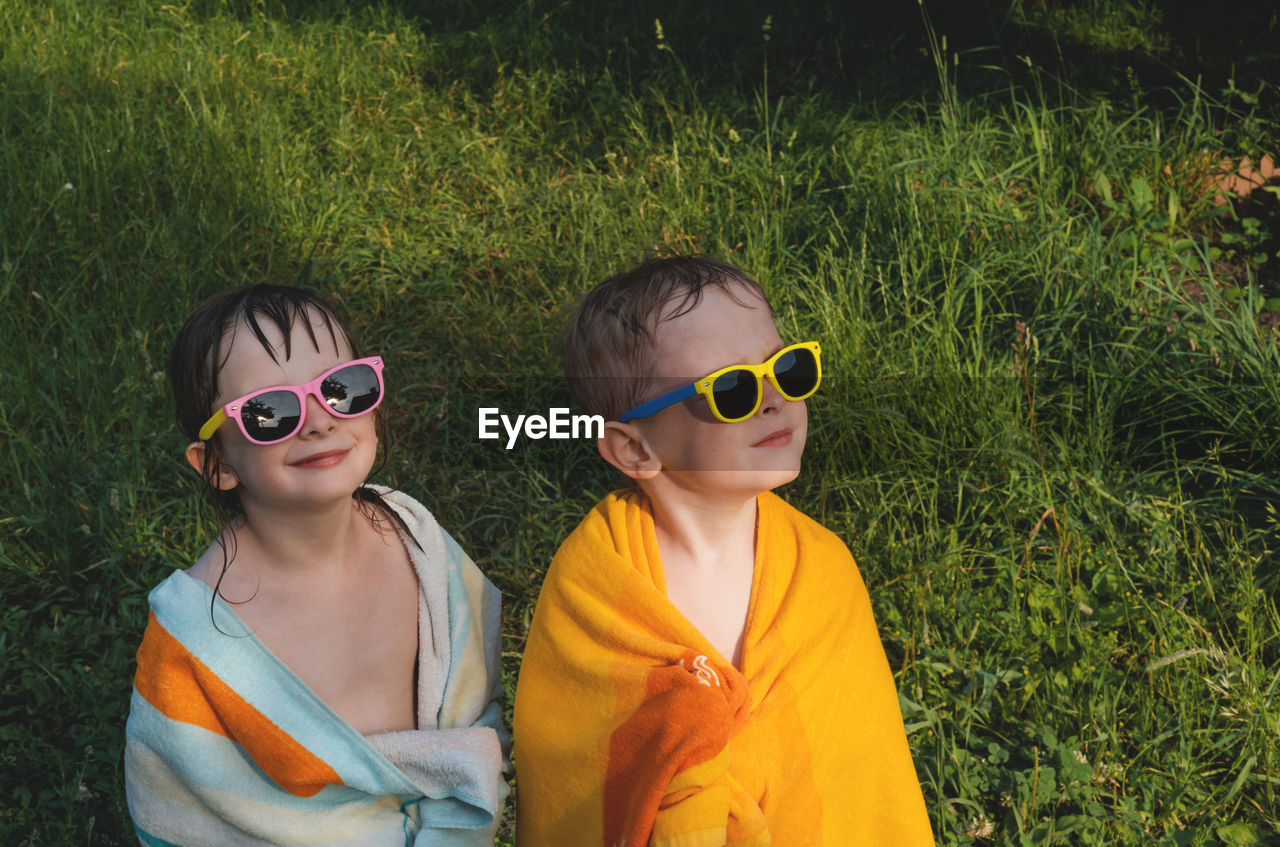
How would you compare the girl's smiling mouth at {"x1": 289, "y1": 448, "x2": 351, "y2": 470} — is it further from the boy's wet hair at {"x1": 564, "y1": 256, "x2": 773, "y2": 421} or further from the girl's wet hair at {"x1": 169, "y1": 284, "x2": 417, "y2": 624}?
the boy's wet hair at {"x1": 564, "y1": 256, "x2": 773, "y2": 421}

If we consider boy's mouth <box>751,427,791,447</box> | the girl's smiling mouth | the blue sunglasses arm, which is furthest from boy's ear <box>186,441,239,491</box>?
boy's mouth <box>751,427,791,447</box>

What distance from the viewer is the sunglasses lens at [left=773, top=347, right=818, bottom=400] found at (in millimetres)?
1867

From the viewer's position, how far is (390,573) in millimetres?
2127

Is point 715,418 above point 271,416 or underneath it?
underneath

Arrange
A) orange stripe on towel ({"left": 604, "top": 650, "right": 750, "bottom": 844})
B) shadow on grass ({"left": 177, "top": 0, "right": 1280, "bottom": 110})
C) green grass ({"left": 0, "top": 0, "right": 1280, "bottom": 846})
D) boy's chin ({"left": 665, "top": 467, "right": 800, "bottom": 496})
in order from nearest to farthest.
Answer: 1. orange stripe on towel ({"left": 604, "top": 650, "right": 750, "bottom": 844})
2. boy's chin ({"left": 665, "top": 467, "right": 800, "bottom": 496})
3. green grass ({"left": 0, "top": 0, "right": 1280, "bottom": 846})
4. shadow on grass ({"left": 177, "top": 0, "right": 1280, "bottom": 110})

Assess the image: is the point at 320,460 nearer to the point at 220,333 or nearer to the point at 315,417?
the point at 315,417

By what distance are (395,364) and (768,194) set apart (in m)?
1.61

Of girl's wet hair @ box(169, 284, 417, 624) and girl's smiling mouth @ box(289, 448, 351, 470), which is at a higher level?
girl's wet hair @ box(169, 284, 417, 624)

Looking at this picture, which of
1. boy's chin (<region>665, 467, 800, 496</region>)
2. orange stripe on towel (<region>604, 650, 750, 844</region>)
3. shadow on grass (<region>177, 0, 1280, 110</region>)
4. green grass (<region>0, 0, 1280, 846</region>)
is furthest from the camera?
shadow on grass (<region>177, 0, 1280, 110</region>)

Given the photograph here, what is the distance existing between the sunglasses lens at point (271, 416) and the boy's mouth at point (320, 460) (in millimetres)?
64

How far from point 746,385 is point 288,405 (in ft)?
2.59

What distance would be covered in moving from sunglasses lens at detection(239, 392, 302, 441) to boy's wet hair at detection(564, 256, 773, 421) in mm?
536

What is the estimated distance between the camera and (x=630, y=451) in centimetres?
198

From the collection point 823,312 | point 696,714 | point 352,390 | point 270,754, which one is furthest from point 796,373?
point 823,312
